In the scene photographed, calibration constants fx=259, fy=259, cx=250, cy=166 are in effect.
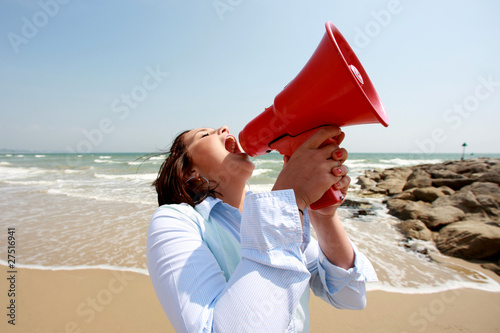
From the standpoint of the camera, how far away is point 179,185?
51.3 inches

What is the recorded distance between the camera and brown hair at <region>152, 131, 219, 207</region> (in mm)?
1271

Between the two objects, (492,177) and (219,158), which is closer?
(219,158)

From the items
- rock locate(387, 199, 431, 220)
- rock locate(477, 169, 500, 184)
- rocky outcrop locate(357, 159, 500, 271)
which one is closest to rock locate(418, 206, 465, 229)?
rocky outcrop locate(357, 159, 500, 271)

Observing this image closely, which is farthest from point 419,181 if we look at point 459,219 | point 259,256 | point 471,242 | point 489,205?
point 259,256

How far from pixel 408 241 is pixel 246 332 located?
14.3 feet

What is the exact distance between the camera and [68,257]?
355 cm

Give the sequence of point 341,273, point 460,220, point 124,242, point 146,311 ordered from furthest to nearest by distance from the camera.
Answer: point 460,220, point 124,242, point 146,311, point 341,273

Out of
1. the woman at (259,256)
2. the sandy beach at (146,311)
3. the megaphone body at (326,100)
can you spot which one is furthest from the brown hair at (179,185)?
the sandy beach at (146,311)

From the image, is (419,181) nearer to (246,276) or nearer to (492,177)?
(492,177)

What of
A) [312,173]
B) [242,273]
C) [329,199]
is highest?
[312,173]

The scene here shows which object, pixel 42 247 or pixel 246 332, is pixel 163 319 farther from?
pixel 42 247

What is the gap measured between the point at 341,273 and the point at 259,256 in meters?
0.55

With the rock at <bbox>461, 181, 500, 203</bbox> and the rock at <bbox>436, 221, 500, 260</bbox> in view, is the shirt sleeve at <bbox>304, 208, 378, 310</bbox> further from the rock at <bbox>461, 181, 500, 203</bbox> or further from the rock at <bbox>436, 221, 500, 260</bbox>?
the rock at <bbox>461, 181, 500, 203</bbox>

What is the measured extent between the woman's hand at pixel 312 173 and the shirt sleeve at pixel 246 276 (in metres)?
0.07
